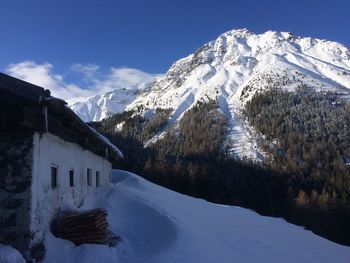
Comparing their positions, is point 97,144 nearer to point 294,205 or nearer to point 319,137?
point 294,205

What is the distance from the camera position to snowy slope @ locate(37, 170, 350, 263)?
13266mm

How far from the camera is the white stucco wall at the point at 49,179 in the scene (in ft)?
39.0

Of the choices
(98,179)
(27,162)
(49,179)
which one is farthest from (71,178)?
(98,179)

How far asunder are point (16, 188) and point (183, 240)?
6524 millimetres

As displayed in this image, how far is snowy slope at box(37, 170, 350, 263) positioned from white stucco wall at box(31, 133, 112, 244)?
28.7 inches

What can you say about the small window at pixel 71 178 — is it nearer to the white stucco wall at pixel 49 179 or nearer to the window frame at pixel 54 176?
the white stucco wall at pixel 49 179

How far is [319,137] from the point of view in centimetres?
14325

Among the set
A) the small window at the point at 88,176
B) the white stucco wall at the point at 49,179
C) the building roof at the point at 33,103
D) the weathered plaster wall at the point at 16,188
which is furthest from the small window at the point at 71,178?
the weathered plaster wall at the point at 16,188

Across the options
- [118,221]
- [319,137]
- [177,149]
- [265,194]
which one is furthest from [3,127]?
[319,137]

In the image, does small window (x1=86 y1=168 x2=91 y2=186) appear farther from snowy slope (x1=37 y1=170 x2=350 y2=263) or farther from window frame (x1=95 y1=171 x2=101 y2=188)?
window frame (x1=95 y1=171 x2=101 y2=188)

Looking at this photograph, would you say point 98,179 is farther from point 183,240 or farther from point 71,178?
point 183,240

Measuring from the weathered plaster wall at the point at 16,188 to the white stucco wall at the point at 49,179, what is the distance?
0.19m

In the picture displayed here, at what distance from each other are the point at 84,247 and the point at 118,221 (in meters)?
4.16

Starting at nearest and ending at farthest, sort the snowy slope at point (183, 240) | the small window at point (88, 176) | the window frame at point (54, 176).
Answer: the snowy slope at point (183, 240)
the window frame at point (54, 176)
the small window at point (88, 176)
